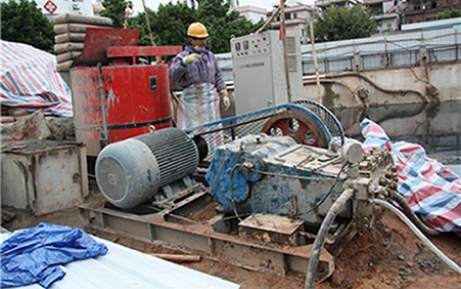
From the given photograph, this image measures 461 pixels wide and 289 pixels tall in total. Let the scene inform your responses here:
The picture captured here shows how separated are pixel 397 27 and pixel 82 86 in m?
43.1

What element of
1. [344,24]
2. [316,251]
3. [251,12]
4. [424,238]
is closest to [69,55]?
[316,251]

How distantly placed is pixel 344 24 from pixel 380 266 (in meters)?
28.6

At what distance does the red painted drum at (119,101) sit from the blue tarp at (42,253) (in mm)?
2062

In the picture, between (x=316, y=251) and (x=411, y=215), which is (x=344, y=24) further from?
(x=316, y=251)

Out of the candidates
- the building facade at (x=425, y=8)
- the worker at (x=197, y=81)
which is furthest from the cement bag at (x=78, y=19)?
the building facade at (x=425, y=8)

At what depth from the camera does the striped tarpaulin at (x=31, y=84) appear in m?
7.52

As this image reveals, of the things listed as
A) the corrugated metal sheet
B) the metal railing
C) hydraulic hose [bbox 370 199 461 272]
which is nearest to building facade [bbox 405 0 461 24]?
the metal railing

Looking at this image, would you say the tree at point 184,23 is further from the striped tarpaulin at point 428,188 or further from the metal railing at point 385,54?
the striped tarpaulin at point 428,188

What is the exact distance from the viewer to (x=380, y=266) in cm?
308

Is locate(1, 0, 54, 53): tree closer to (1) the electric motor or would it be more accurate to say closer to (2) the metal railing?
(2) the metal railing

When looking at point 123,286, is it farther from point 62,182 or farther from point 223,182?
point 62,182

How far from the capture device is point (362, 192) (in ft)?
8.60

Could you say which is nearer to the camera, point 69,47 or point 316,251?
point 316,251

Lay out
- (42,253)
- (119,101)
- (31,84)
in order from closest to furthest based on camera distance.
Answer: (42,253), (119,101), (31,84)
